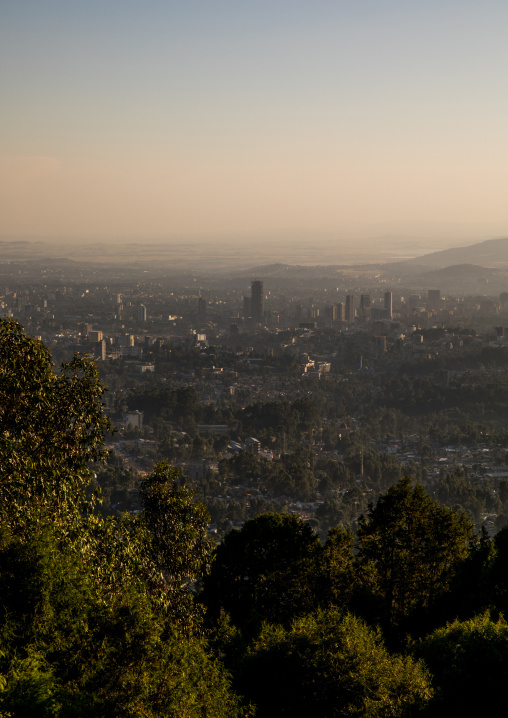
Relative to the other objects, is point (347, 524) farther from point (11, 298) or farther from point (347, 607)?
point (11, 298)

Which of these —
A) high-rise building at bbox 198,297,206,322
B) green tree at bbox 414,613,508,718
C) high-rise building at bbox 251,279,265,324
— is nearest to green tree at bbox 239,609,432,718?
green tree at bbox 414,613,508,718

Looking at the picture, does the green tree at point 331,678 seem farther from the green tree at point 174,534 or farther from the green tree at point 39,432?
the green tree at point 39,432

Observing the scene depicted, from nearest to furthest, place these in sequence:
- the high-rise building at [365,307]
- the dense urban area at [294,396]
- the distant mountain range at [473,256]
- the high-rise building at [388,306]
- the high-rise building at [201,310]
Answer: the dense urban area at [294,396]
the high-rise building at [201,310]
the high-rise building at [388,306]
the high-rise building at [365,307]
the distant mountain range at [473,256]

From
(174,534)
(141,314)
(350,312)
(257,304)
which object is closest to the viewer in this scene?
(174,534)

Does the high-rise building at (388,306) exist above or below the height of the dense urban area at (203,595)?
below

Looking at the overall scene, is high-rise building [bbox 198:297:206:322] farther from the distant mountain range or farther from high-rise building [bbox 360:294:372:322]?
the distant mountain range

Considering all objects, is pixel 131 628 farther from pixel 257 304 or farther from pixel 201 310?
pixel 201 310

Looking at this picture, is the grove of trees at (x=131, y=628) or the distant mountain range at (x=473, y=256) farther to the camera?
the distant mountain range at (x=473, y=256)

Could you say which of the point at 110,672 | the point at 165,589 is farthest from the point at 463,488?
the point at 110,672

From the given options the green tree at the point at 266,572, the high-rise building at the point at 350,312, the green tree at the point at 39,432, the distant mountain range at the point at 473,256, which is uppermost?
the distant mountain range at the point at 473,256

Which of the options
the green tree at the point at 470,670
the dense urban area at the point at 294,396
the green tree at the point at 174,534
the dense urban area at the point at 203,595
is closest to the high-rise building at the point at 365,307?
the dense urban area at the point at 294,396

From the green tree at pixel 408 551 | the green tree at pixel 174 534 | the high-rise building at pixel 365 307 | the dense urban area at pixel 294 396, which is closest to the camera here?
the green tree at pixel 174 534

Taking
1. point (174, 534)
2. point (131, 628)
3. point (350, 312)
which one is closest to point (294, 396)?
point (350, 312)
